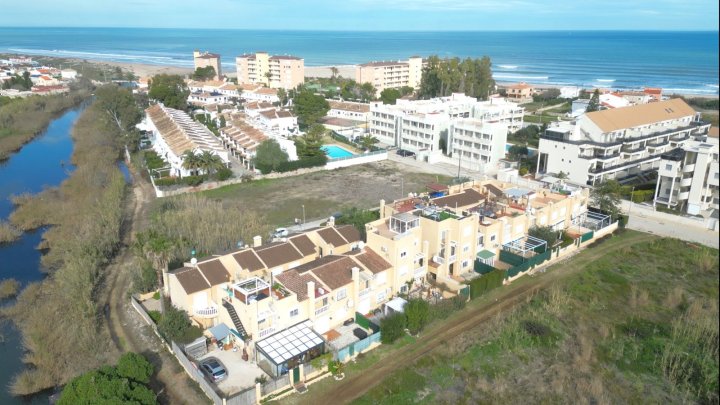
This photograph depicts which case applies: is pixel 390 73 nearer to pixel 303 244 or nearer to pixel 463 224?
pixel 463 224

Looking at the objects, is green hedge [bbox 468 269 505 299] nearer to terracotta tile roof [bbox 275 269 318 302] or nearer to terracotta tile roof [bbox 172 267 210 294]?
terracotta tile roof [bbox 275 269 318 302]

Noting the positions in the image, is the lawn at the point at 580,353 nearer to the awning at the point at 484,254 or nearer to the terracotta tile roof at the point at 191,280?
→ the awning at the point at 484,254

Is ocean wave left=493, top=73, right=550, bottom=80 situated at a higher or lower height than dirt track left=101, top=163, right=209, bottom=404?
higher

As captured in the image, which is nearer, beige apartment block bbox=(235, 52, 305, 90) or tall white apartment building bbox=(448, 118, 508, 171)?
tall white apartment building bbox=(448, 118, 508, 171)

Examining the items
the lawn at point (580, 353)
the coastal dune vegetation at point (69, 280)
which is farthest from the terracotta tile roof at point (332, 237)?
the coastal dune vegetation at point (69, 280)

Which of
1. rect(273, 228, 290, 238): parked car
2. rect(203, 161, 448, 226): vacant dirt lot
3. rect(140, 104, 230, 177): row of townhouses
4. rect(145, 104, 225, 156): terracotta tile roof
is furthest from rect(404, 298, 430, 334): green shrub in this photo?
rect(145, 104, 225, 156): terracotta tile roof
